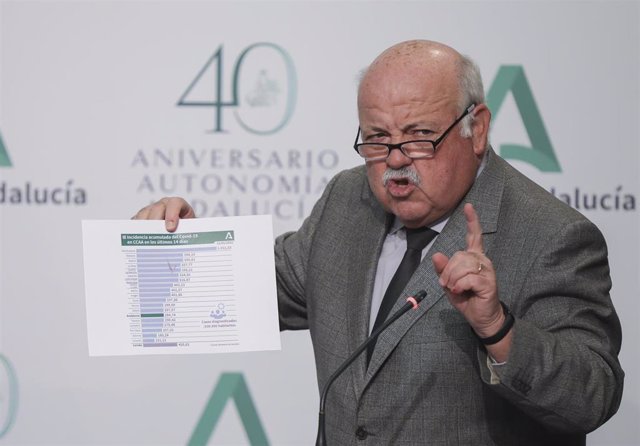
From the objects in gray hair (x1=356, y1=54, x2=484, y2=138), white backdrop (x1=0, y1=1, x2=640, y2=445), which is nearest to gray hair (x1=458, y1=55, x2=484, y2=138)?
gray hair (x1=356, y1=54, x2=484, y2=138)

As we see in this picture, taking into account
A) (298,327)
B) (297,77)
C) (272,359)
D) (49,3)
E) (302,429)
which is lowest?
(302,429)

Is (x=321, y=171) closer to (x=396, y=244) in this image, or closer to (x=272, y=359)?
(x=272, y=359)

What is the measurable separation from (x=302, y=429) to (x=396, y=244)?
1.49 metres

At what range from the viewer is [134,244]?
2145 mm

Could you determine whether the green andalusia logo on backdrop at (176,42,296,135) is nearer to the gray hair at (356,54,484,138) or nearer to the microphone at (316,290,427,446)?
the gray hair at (356,54,484,138)

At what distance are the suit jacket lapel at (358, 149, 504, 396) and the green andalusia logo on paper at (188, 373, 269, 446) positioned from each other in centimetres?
147

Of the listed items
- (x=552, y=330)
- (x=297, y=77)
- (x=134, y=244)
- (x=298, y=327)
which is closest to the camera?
(x=552, y=330)

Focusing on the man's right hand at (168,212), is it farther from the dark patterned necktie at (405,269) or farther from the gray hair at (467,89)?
the gray hair at (467,89)

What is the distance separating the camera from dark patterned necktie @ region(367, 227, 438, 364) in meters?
2.00

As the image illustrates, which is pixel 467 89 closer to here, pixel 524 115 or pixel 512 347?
pixel 512 347

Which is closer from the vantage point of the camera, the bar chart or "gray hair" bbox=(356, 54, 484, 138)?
"gray hair" bbox=(356, 54, 484, 138)

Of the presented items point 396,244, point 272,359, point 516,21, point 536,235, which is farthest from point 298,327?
point 516,21

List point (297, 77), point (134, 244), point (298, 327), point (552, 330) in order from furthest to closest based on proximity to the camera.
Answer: point (297, 77), point (298, 327), point (134, 244), point (552, 330)

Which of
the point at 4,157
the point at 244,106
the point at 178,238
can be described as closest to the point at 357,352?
the point at 178,238
